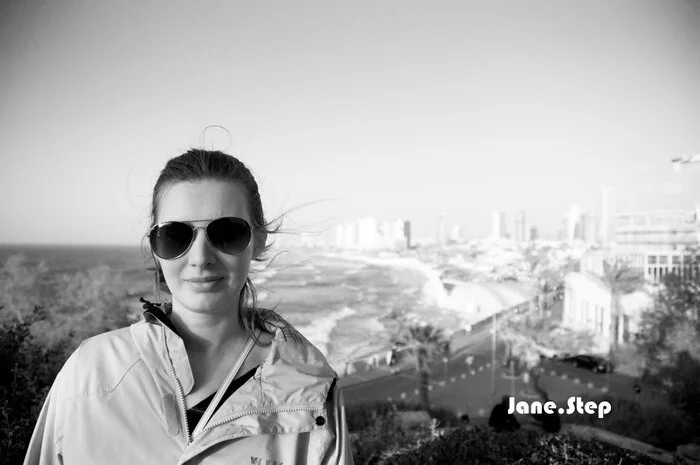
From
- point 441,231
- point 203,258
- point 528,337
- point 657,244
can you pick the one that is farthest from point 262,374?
point 657,244

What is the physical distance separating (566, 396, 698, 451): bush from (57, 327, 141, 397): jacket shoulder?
569cm

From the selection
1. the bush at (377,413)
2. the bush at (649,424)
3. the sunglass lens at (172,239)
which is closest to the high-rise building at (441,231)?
the bush at (377,413)

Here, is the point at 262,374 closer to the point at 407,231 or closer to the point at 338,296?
the point at 338,296

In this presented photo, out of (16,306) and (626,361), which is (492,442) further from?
(16,306)

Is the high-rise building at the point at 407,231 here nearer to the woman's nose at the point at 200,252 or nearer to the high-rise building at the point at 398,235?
the high-rise building at the point at 398,235

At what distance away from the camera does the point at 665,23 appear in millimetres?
5793

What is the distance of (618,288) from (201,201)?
6.51 metres

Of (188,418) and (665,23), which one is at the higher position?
(665,23)

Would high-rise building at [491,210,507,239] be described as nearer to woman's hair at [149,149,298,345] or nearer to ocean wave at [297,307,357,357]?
ocean wave at [297,307,357,357]

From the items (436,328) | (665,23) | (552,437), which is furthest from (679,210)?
(552,437)

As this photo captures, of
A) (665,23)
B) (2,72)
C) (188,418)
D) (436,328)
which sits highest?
(665,23)

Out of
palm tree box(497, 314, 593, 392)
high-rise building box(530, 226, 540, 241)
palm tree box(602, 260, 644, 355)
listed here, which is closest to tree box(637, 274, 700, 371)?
palm tree box(602, 260, 644, 355)

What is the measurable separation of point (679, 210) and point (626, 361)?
85.0 inches

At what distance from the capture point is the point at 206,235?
3.28 feet
